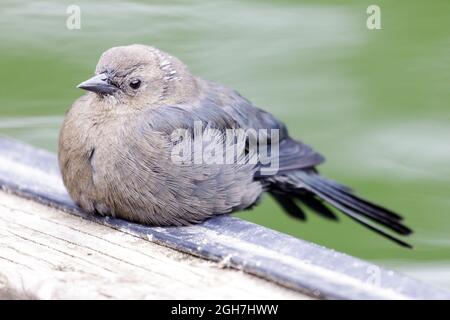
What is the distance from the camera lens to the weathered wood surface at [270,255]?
11.0 ft

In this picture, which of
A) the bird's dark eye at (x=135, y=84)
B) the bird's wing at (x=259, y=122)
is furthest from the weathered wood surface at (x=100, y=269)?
the bird's wing at (x=259, y=122)

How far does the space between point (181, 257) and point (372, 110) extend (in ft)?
12.4

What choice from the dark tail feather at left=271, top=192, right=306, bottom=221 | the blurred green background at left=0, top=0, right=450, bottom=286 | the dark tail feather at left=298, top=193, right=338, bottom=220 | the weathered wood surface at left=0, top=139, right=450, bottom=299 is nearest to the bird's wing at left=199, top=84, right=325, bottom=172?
the dark tail feather at left=298, top=193, right=338, bottom=220

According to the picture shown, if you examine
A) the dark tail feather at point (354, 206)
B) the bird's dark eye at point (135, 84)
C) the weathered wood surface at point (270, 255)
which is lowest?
the dark tail feather at point (354, 206)

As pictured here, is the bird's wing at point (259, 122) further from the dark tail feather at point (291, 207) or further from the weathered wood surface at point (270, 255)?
the weathered wood surface at point (270, 255)

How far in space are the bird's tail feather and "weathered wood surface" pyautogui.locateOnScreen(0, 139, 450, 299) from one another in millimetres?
1086

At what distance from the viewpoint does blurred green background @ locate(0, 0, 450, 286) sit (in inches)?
280

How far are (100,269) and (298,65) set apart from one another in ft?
14.1

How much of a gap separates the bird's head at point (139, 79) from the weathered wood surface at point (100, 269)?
719 mm

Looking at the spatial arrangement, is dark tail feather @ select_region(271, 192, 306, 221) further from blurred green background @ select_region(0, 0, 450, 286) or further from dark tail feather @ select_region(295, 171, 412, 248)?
blurred green background @ select_region(0, 0, 450, 286)

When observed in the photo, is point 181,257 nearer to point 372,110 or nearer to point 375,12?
point 372,110

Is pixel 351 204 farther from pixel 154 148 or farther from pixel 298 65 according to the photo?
pixel 298 65

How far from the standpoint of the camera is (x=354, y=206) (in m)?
5.36
